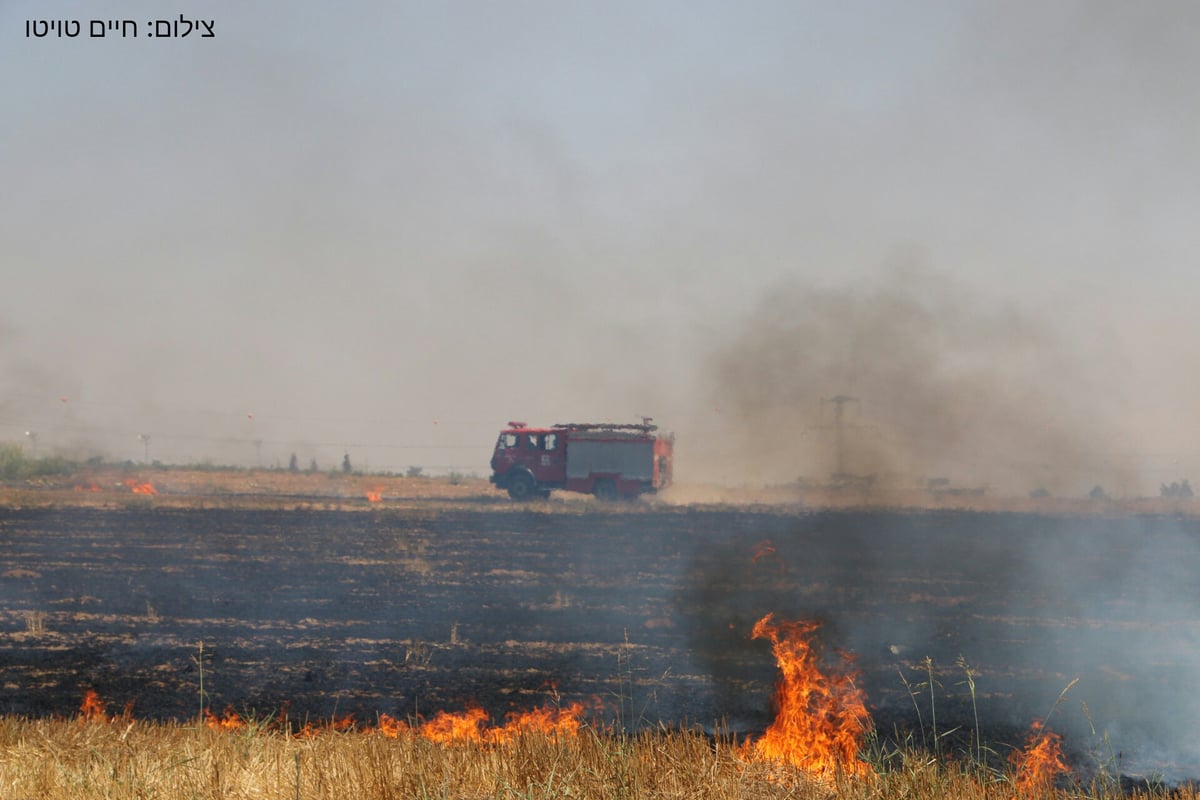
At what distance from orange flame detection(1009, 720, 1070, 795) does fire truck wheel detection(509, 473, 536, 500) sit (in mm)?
32197

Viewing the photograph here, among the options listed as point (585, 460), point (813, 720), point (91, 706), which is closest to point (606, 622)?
point (813, 720)

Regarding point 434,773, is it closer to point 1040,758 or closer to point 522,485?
point 1040,758

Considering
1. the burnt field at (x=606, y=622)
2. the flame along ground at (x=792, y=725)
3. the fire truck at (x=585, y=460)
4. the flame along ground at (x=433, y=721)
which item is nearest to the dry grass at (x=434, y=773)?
the flame along ground at (x=792, y=725)

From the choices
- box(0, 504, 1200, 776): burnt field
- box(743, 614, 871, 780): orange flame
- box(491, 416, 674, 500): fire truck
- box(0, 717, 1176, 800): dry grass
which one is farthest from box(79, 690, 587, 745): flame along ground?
box(491, 416, 674, 500): fire truck

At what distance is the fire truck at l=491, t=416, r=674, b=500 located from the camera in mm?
42188

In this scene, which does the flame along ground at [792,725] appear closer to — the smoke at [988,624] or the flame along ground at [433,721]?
the flame along ground at [433,721]

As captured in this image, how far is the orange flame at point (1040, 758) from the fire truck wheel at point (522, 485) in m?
32.2

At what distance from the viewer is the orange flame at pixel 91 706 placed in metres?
10.8

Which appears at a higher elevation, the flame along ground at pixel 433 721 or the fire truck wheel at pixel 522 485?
the fire truck wheel at pixel 522 485

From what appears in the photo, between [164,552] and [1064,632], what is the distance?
19659 mm

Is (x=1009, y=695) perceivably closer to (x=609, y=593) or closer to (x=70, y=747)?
(x=609, y=593)

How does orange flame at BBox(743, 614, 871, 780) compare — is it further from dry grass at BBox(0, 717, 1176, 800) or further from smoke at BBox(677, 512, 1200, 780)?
dry grass at BBox(0, 717, 1176, 800)

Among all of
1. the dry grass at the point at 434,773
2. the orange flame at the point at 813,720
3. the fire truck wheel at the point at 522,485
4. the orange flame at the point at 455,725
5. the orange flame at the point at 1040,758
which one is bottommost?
the orange flame at the point at 1040,758

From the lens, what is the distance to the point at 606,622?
16953mm
